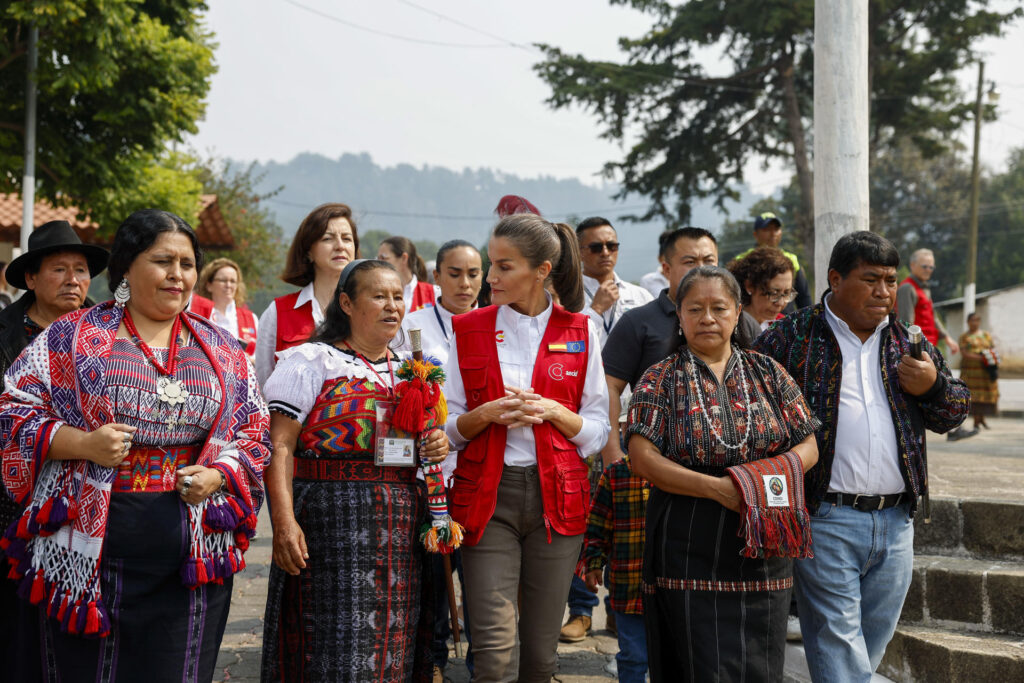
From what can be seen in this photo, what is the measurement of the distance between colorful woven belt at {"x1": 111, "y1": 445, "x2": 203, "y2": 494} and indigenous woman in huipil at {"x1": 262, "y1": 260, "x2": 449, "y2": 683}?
389mm

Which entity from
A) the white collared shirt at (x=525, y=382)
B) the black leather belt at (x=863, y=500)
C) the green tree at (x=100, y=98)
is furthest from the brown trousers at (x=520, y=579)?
the green tree at (x=100, y=98)

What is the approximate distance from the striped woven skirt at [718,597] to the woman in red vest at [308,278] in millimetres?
2092

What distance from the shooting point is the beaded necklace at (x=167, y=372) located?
3160 millimetres

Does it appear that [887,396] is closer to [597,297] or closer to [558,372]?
[558,372]

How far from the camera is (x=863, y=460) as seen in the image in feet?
12.1

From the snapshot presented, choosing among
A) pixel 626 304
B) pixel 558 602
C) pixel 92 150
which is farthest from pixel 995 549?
pixel 92 150

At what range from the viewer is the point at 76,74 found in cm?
1294

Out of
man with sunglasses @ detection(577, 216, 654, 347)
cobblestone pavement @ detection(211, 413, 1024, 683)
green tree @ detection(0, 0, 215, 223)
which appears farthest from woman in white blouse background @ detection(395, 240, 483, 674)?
green tree @ detection(0, 0, 215, 223)

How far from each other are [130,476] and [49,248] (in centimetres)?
140

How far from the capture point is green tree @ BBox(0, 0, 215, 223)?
13.0m

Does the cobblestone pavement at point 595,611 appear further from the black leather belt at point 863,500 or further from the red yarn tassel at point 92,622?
the red yarn tassel at point 92,622

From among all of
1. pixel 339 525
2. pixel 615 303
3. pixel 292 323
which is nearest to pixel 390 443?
pixel 339 525

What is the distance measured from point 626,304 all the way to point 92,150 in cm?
1202

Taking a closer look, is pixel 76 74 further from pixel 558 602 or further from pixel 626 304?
pixel 558 602
